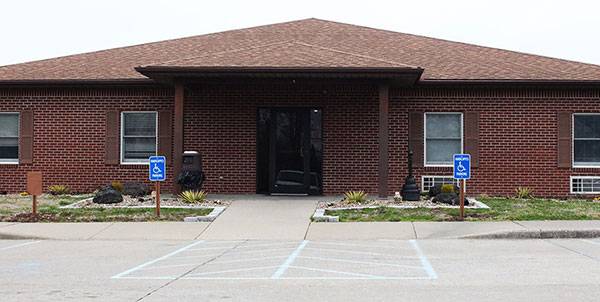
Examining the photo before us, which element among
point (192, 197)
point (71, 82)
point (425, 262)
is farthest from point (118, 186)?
point (425, 262)

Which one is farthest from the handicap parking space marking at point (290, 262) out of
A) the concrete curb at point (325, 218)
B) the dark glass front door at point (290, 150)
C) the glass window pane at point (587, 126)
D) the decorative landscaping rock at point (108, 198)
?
the glass window pane at point (587, 126)

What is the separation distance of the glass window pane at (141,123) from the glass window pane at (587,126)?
40.1 feet

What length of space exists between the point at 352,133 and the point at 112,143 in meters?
6.97

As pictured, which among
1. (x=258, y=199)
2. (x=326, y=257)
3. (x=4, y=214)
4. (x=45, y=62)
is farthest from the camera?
(x=45, y=62)

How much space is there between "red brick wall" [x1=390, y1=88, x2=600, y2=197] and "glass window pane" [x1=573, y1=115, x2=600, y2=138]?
278 mm

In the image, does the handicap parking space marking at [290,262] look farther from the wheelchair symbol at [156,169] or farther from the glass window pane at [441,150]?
the glass window pane at [441,150]

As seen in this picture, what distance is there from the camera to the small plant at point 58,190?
→ 20547 mm

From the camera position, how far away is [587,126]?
2052cm

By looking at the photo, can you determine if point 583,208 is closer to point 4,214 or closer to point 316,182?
point 316,182

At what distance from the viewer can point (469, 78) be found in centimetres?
1997

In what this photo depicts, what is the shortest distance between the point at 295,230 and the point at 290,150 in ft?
21.0

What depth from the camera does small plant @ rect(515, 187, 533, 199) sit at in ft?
65.6

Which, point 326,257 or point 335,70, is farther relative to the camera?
point 335,70

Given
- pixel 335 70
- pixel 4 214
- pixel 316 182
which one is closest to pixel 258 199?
pixel 316 182
